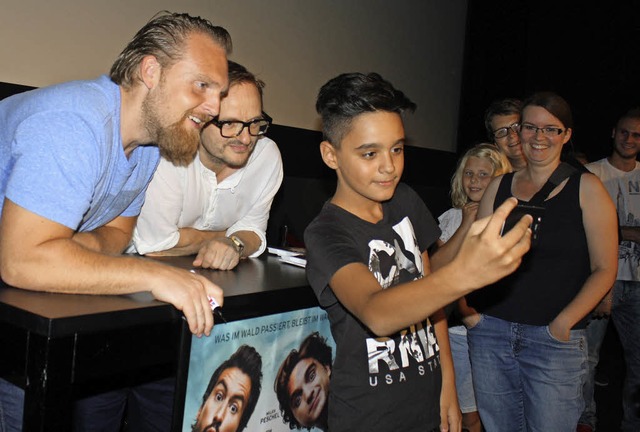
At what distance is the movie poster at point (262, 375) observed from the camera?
1505 millimetres

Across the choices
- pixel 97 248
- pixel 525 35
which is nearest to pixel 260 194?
pixel 97 248

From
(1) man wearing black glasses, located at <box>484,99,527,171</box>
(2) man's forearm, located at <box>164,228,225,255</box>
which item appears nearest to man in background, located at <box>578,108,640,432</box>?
(1) man wearing black glasses, located at <box>484,99,527,171</box>

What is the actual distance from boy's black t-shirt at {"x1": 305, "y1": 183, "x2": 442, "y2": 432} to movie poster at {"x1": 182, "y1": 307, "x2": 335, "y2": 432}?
153mm

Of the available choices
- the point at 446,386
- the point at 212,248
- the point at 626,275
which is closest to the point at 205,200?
the point at 212,248

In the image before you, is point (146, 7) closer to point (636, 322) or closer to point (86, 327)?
point (86, 327)

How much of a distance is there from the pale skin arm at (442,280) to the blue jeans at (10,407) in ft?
2.72

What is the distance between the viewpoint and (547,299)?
2.20 metres

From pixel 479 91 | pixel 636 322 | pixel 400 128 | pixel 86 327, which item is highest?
pixel 479 91

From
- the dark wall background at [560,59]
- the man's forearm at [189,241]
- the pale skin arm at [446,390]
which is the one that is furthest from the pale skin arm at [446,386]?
the dark wall background at [560,59]

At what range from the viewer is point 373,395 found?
156 cm

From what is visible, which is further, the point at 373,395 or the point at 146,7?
the point at 146,7

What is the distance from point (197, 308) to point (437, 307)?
0.56 meters

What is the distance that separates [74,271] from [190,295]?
27 centimetres

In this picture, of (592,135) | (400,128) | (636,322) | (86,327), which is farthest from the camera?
(592,135)
